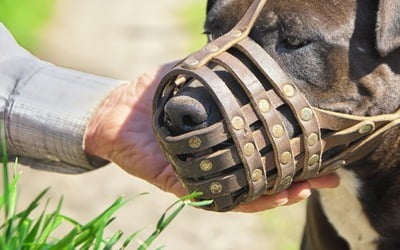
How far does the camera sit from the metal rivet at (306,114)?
2.48 meters

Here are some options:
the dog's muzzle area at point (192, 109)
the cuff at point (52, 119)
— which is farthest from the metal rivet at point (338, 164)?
the cuff at point (52, 119)

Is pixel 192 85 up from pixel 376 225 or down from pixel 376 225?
up

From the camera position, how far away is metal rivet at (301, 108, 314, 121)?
2.48 m

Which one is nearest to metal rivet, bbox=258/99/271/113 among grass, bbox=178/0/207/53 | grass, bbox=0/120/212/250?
grass, bbox=0/120/212/250

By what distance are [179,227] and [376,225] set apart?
154cm

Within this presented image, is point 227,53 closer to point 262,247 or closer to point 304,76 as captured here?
point 304,76

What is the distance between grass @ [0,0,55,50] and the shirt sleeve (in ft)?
8.29

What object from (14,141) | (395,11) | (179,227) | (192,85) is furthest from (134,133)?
(179,227)

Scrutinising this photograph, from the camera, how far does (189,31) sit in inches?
251

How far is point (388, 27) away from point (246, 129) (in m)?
0.45

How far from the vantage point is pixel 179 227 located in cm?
435

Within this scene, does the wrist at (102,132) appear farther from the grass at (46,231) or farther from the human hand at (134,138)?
the grass at (46,231)

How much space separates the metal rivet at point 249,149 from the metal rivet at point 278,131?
0.06 m

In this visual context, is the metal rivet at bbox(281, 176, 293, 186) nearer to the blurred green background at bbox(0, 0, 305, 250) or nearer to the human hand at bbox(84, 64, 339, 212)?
the human hand at bbox(84, 64, 339, 212)
